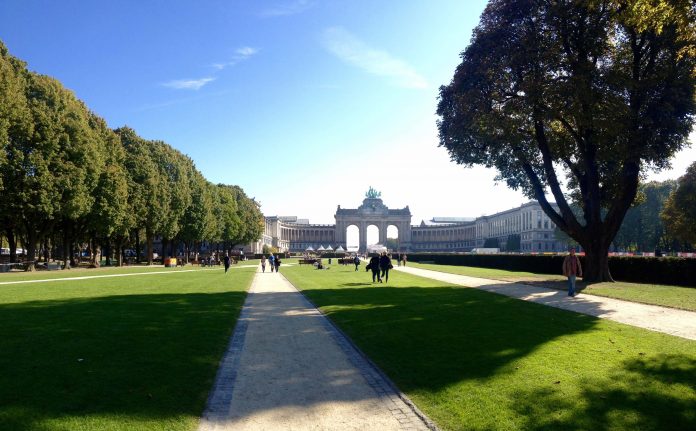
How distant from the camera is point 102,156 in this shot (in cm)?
4638

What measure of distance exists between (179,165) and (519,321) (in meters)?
58.9

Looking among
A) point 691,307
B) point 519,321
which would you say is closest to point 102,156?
point 519,321

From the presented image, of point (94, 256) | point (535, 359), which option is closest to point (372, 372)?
point (535, 359)

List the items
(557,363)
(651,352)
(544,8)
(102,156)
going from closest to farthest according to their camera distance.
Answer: (557,363) < (651,352) < (544,8) < (102,156)

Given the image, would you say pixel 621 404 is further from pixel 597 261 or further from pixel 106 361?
pixel 597 261

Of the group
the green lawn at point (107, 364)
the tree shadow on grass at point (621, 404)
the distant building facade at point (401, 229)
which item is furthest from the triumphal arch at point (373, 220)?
the tree shadow on grass at point (621, 404)

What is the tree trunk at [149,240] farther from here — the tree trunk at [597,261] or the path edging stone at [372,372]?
the path edging stone at [372,372]

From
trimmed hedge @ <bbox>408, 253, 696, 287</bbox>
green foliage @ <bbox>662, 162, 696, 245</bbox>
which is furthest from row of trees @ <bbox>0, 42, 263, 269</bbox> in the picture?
green foliage @ <bbox>662, 162, 696, 245</bbox>

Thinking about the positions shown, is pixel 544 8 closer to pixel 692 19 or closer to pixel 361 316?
pixel 692 19

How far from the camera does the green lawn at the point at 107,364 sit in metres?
6.30

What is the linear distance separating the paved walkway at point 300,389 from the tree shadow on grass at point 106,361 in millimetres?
395

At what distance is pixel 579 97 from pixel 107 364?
22.4 m

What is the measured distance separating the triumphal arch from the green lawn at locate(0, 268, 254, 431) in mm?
173407

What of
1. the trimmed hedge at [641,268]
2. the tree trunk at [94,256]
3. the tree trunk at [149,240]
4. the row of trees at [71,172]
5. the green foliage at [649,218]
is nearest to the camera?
the trimmed hedge at [641,268]
